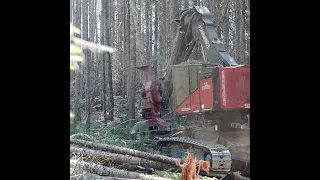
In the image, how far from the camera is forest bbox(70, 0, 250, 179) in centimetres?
330

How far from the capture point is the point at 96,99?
3.40 m

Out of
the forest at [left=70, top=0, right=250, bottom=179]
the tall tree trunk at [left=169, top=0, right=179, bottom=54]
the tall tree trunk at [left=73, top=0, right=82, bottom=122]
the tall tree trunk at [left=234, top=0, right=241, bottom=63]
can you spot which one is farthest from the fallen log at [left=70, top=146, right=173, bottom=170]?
the tall tree trunk at [left=234, top=0, right=241, bottom=63]

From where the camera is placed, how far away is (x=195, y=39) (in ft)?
11.0

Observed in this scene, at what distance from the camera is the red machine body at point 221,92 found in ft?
10.3

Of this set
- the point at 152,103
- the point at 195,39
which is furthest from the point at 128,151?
the point at 195,39

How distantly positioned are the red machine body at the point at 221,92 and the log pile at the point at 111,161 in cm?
40

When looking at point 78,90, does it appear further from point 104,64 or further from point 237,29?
point 237,29

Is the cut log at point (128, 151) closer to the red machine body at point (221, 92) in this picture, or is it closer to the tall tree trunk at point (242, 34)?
the red machine body at point (221, 92)

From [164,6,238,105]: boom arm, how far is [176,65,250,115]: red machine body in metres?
0.10
